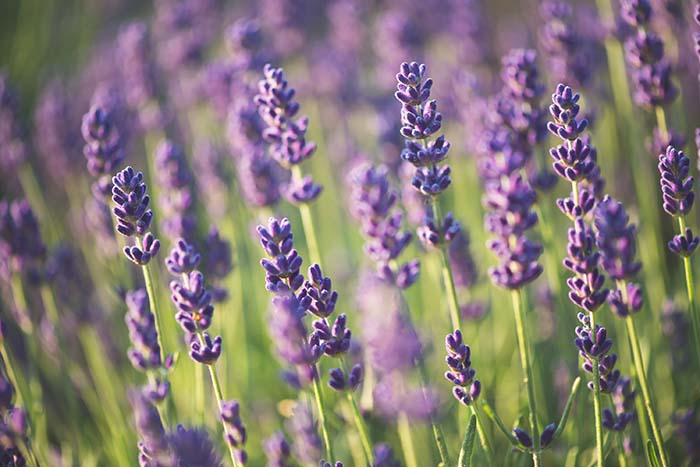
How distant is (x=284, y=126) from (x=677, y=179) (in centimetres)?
118

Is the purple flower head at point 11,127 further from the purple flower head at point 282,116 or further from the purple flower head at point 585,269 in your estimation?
the purple flower head at point 585,269

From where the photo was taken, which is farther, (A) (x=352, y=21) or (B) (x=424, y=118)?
(A) (x=352, y=21)

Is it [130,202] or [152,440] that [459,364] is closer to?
[152,440]

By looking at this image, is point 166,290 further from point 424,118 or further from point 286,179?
point 424,118

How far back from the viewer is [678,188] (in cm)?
173

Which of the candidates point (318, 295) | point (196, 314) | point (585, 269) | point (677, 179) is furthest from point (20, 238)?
point (677, 179)

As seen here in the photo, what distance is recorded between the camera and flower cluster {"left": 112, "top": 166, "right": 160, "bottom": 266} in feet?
5.79

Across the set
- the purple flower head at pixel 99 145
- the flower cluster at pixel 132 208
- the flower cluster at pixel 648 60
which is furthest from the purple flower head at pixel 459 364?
the purple flower head at pixel 99 145

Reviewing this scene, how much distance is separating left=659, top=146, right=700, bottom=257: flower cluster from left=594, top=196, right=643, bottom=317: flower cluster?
0.48 feet

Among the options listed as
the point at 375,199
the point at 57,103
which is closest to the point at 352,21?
the point at 57,103

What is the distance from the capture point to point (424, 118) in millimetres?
1815

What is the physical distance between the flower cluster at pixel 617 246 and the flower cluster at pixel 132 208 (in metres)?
1.21

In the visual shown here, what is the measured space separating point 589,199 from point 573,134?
0.19m

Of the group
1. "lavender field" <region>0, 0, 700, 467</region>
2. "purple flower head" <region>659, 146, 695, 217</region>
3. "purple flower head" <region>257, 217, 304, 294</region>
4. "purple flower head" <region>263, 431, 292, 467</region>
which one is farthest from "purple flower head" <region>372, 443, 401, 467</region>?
"purple flower head" <region>659, 146, 695, 217</region>
